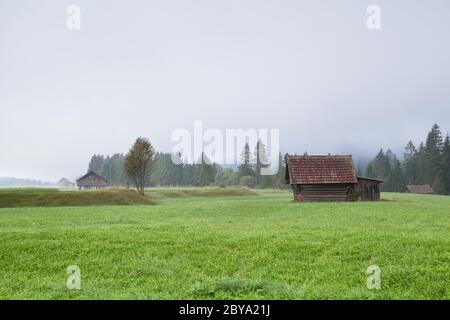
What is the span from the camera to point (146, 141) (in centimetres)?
7700

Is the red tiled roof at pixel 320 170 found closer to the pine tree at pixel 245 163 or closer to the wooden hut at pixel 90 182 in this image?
the pine tree at pixel 245 163

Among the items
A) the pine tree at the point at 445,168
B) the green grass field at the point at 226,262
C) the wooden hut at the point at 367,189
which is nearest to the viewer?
the green grass field at the point at 226,262

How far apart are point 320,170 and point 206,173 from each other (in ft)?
309

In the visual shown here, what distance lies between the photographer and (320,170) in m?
50.9

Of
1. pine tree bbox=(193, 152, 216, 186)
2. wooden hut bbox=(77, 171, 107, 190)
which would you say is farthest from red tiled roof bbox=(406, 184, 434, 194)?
wooden hut bbox=(77, 171, 107, 190)

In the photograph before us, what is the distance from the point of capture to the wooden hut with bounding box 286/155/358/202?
49469 mm

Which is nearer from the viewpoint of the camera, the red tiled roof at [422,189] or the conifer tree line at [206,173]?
the red tiled roof at [422,189]

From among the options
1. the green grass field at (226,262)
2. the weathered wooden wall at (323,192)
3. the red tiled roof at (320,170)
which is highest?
A: the red tiled roof at (320,170)

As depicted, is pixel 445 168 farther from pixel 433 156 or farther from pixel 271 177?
pixel 271 177

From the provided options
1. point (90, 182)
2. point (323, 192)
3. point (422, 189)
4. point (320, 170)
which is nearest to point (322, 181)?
point (323, 192)

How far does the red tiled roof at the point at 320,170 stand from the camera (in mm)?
49591

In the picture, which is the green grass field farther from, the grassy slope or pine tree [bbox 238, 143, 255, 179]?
pine tree [bbox 238, 143, 255, 179]

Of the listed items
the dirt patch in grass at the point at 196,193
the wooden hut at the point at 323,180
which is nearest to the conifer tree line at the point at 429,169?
the dirt patch in grass at the point at 196,193
